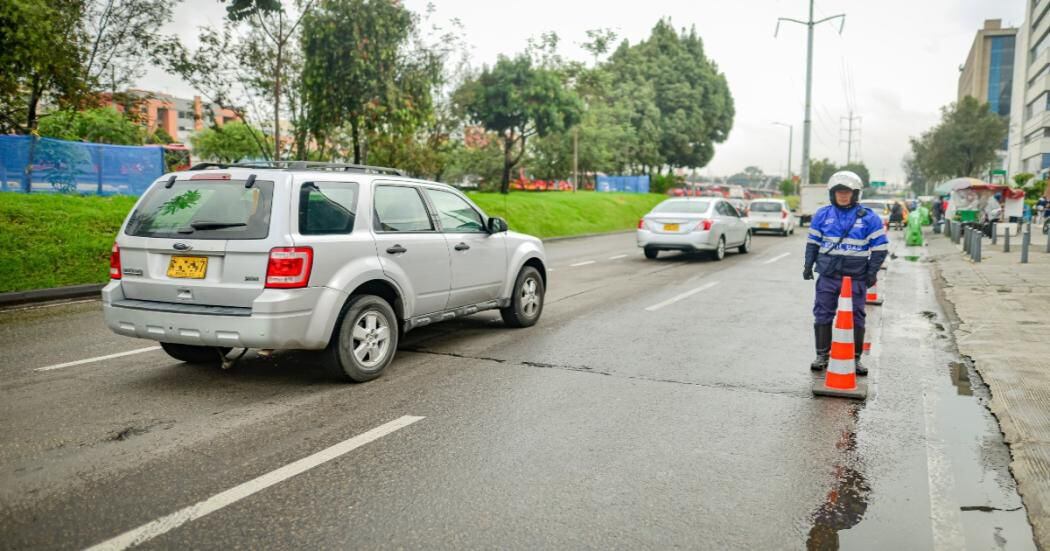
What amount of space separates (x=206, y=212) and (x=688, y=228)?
1316 cm

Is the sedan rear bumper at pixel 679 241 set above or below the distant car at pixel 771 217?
below

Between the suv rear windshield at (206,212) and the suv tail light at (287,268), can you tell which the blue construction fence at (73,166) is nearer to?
the suv rear windshield at (206,212)

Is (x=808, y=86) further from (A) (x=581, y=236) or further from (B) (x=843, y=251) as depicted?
(B) (x=843, y=251)

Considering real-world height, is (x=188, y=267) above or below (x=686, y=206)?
below

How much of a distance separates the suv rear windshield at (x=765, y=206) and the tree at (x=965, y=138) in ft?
124

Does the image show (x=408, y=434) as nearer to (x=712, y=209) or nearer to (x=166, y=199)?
(x=166, y=199)

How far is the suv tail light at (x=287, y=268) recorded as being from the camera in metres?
5.39

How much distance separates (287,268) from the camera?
5418 mm

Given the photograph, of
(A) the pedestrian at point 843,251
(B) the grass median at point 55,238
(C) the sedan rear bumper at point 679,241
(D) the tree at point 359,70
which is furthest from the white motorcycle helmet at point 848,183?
(D) the tree at point 359,70

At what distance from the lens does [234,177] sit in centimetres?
570

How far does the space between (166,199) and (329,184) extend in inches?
49.0

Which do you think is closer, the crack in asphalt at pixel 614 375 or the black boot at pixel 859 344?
the crack in asphalt at pixel 614 375

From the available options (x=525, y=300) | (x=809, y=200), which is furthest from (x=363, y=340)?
(x=809, y=200)

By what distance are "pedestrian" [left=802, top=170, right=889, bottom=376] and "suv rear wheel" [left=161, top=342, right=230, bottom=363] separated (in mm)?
5037
